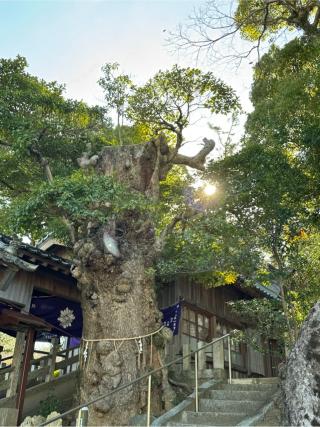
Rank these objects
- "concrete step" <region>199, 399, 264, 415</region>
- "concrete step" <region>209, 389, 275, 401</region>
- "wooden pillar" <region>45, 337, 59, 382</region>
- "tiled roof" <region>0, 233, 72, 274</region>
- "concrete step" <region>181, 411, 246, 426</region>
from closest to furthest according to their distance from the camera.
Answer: "concrete step" <region>181, 411, 246, 426</region> < "concrete step" <region>199, 399, 264, 415</region> < "concrete step" <region>209, 389, 275, 401</region> < "tiled roof" <region>0, 233, 72, 274</region> < "wooden pillar" <region>45, 337, 59, 382</region>

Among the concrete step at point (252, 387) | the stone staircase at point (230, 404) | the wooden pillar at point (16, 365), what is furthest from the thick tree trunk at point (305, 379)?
the wooden pillar at point (16, 365)

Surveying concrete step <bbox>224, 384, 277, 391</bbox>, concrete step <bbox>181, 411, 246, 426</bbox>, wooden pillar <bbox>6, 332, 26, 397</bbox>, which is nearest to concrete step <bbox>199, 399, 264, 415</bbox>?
concrete step <bbox>181, 411, 246, 426</bbox>

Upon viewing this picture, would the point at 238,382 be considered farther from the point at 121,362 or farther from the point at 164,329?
the point at 121,362

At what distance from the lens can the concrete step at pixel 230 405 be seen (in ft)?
19.8

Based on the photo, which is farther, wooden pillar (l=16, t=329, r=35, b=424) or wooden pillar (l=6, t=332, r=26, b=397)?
wooden pillar (l=6, t=332, r=26, b=397)

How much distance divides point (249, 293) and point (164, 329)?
324 inches

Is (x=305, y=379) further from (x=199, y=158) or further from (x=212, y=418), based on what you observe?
(x=199, y=158)

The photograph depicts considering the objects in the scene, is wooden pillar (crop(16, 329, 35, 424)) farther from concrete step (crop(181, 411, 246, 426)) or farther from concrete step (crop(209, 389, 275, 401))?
concrete step (crop(209, 389, 275, 401))

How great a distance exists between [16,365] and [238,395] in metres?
4.97

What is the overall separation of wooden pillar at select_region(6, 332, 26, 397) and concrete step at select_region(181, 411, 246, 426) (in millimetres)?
4152

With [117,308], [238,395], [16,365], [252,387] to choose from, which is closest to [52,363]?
[16,365]

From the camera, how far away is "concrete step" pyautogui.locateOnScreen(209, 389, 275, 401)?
20.8 ft

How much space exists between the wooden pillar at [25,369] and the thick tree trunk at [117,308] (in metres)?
1.46

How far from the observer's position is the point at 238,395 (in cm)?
664
